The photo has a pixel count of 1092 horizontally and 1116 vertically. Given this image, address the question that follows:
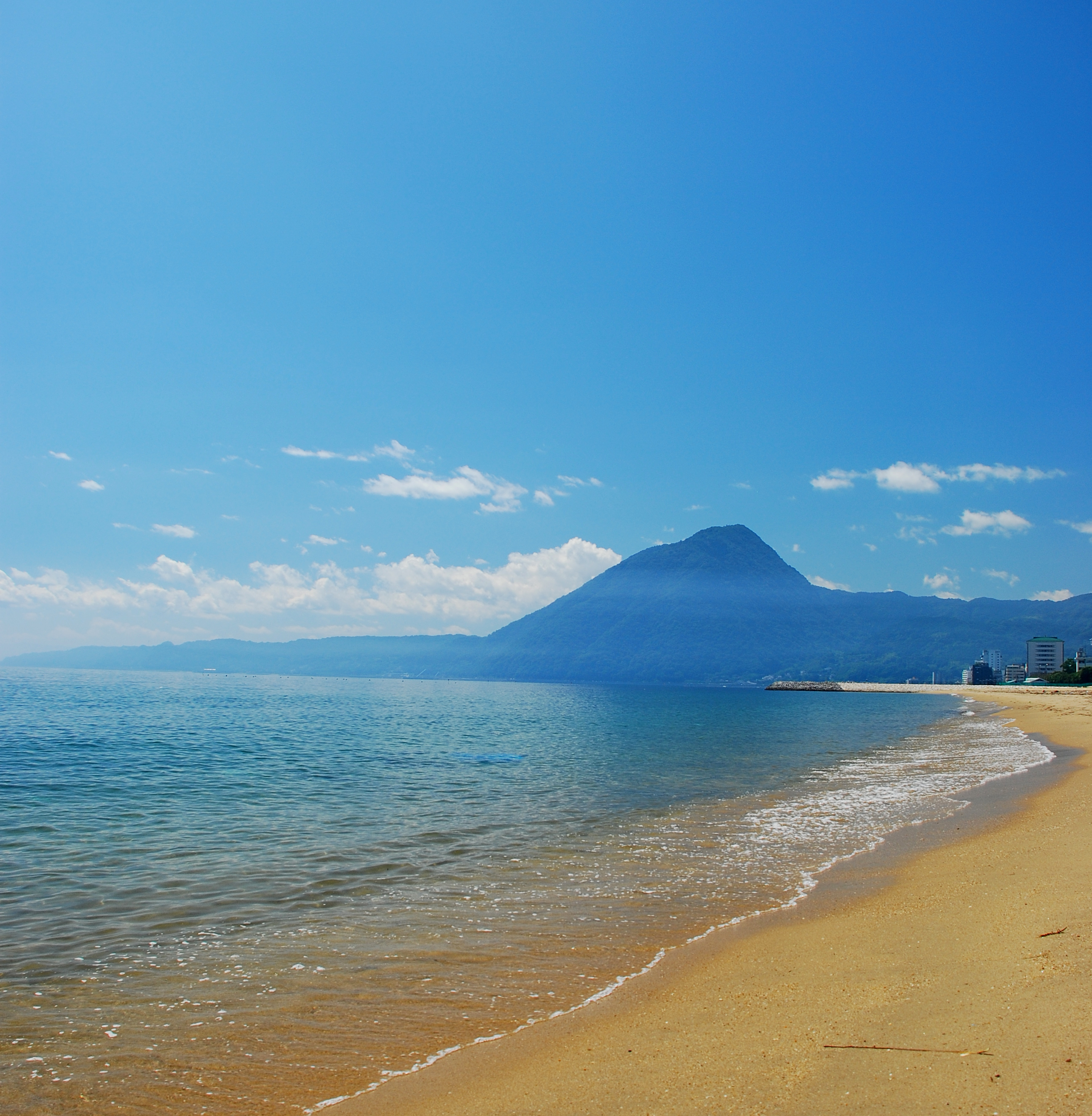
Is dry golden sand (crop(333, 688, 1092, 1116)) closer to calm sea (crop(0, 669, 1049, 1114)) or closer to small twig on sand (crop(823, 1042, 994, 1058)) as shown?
small twig on sand (crop(823, 1042, 994, 1058))

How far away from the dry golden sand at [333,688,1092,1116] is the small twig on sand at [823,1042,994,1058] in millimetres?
35

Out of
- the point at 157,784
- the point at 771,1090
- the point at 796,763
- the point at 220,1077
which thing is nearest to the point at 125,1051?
the point at 220,1077

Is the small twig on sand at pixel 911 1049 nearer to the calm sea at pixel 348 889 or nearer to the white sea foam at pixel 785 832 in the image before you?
the white sea foam at pixel 785 832

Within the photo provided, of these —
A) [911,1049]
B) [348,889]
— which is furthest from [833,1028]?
[348,889]

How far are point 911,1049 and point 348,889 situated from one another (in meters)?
9.23

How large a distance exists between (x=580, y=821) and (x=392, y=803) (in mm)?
6121

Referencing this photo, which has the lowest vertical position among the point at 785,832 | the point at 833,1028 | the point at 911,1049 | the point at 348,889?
the point at 785,832

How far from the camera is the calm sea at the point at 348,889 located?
6.83 m

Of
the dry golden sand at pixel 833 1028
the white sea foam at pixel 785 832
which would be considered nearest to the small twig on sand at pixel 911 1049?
the dry golden sand at pixel 833 1028

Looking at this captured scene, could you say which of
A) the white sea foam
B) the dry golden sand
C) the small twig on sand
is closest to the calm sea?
the white sea foam

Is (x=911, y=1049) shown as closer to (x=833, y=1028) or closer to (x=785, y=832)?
(x=833, y=1028)

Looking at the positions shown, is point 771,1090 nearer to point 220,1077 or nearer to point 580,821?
point 220,1077

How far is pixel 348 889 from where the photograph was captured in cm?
1213

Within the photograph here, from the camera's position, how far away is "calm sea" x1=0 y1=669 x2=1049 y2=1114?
22.4ft
